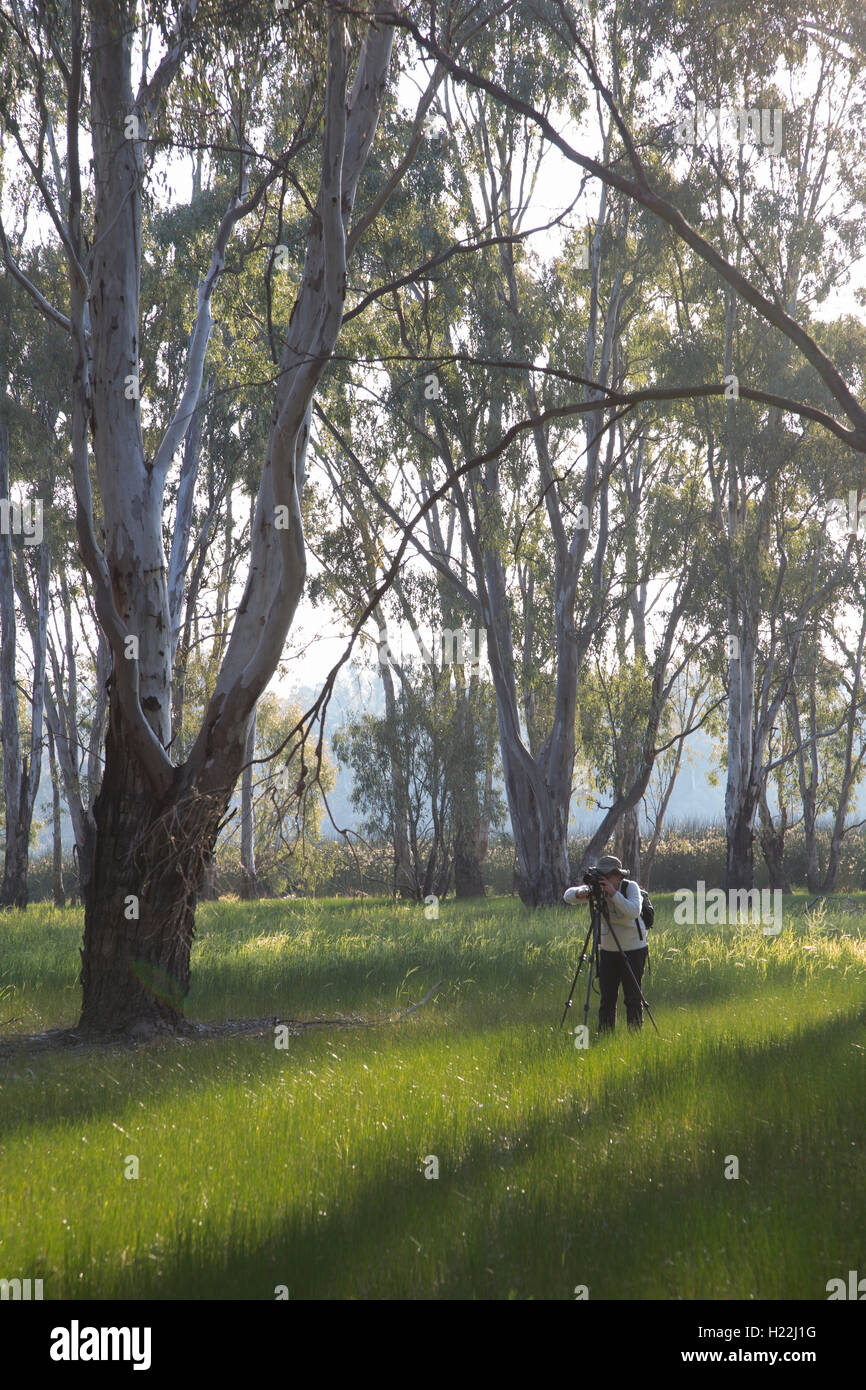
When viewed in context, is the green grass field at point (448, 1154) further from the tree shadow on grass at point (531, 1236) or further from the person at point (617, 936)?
the person at point (617, 936)

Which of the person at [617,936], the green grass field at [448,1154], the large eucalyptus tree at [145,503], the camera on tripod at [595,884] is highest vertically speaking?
the large eucalyptus tree at [145,503]

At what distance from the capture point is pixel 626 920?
25.9 ft

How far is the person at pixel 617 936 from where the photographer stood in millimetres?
7801

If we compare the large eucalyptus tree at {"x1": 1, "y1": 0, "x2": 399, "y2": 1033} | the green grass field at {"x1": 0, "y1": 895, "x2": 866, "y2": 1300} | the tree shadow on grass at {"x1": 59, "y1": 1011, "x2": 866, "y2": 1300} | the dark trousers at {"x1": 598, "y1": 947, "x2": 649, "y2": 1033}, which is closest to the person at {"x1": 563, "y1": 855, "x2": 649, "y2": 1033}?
the dark trousers at {"x1": 598, "y1": 947, "x2": 649, "y2": 1033}

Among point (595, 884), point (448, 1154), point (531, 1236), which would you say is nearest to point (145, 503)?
point (595, 884)

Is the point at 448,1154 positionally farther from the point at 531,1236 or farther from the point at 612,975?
the point at 612,975

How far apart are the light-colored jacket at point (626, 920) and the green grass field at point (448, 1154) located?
2.29 ft

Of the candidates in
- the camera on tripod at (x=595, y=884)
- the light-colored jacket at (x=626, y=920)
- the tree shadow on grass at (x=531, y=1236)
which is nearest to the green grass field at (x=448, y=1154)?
the tree shadow on grass at (x=531, y=1236)

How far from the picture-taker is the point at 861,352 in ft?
76.1

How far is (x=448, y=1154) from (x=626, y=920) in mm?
3348

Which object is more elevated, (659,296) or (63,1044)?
(659,296)
